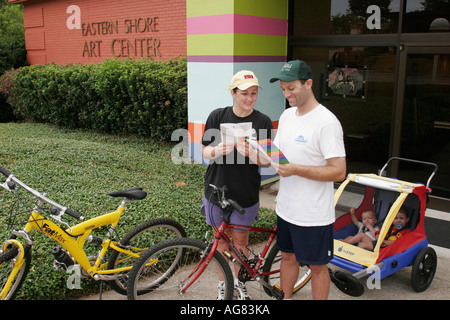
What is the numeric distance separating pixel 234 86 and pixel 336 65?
4.40 m

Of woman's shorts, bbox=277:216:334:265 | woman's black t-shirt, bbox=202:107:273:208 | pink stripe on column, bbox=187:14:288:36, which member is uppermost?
pink stripe on column, bbox=187:14:288:36

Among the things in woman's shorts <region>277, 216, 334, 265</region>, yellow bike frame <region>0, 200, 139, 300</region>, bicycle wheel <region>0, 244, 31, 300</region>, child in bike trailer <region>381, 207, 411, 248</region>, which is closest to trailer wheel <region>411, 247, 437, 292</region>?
child in bike trailer <region>381, 207, 411, 248</region>

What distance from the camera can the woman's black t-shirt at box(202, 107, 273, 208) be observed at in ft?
11.6

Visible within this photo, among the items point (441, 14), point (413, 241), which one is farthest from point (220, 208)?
point (441, 14)

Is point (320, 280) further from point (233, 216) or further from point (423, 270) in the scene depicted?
point (423, 270)

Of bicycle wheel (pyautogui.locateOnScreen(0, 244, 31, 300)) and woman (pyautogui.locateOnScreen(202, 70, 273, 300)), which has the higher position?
woman (pyautogui.locateOnScreen(202, 70, 273, 300))

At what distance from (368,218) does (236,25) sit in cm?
355

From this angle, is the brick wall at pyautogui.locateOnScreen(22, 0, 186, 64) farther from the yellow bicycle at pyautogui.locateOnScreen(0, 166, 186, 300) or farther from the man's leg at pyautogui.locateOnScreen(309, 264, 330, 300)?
the man's leg at pyautogui.locateOnScreen(309, 264, 330, 300)

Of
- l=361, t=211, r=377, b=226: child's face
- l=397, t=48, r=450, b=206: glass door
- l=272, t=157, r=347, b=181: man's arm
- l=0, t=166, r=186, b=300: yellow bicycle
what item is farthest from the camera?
l=397, t=48, r=450, b=206: glass door

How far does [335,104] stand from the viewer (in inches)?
297

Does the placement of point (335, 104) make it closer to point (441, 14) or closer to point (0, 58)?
point (441, 14)

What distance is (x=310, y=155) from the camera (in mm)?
3076

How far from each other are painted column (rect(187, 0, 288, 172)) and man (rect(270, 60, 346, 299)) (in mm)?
3651

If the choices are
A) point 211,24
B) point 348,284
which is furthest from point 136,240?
point 211,24
